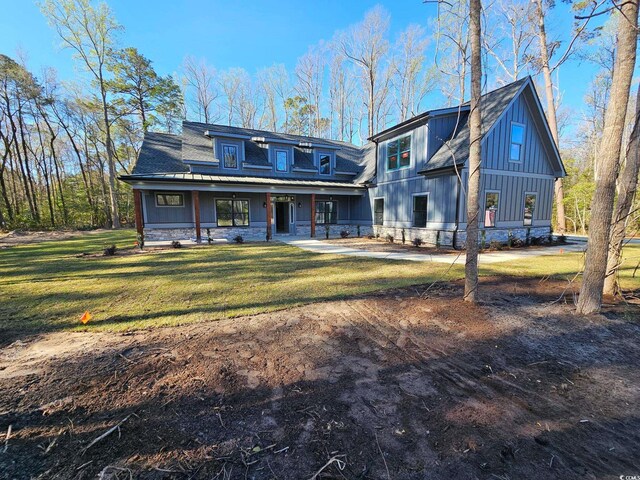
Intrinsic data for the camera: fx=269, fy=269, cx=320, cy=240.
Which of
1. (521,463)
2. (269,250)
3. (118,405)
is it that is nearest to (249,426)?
(118,405)

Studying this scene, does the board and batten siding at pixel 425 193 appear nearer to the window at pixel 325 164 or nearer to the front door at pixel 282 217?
the window at pixel 325 164

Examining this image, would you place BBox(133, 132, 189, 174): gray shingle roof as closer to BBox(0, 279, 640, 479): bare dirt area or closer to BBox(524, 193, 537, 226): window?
BBox(0, 279, 640, 479): bare dirt area

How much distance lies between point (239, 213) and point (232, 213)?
0.38m

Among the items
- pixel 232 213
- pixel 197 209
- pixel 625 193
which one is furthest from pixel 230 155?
pixel 625 193

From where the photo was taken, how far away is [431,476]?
169cm

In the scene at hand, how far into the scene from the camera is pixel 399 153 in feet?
46.4

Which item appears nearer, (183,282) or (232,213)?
(183,282)

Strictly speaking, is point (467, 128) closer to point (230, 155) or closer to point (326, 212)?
point (326, 212)

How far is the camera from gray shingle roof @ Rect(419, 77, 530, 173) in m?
11.1

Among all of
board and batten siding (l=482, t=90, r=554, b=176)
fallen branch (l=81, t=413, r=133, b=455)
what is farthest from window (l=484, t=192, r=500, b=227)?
fallen branch (l=81, t=413, r=133, b=455)

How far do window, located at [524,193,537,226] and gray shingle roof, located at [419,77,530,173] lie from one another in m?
4.33

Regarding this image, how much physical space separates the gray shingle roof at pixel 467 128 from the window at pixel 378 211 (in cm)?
382

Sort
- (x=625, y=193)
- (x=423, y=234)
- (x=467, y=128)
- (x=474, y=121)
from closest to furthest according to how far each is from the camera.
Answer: (x=474, y=121) < (x=625, y=193) < (x=467, y=128) < (x=423, y=234)

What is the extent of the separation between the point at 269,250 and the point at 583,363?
970 centimetres
